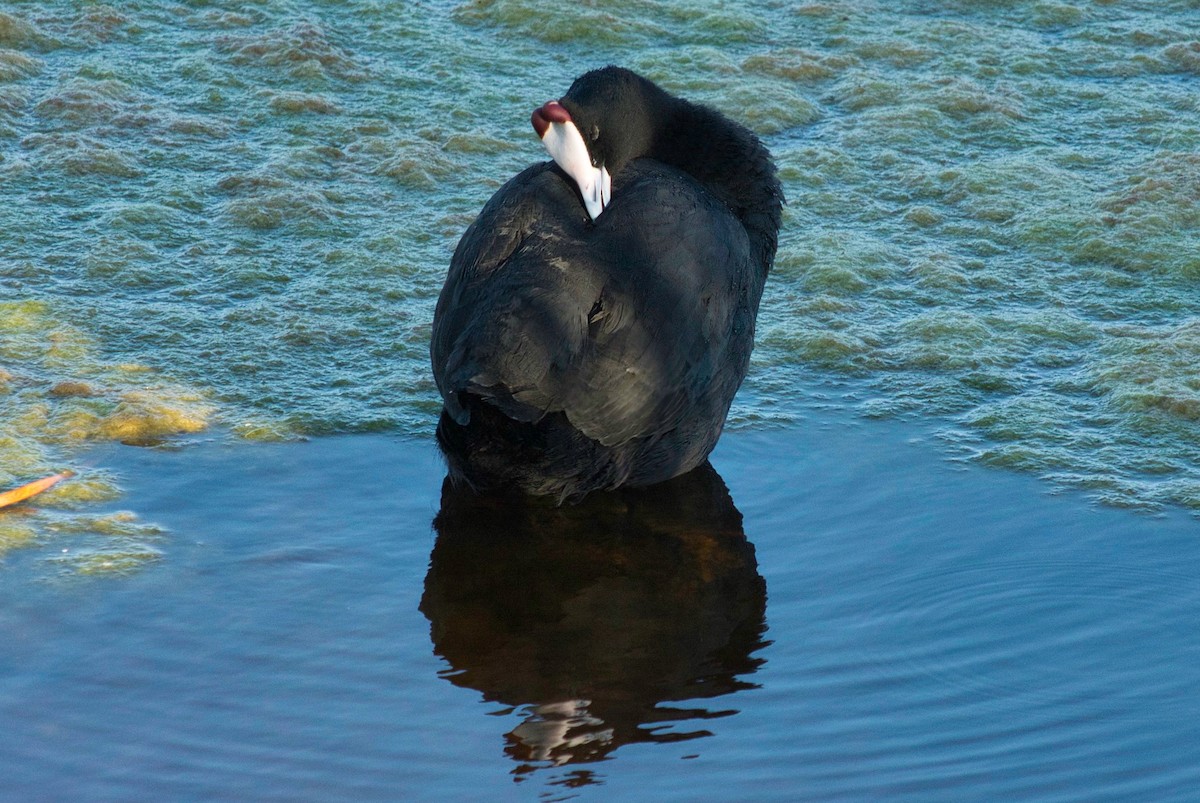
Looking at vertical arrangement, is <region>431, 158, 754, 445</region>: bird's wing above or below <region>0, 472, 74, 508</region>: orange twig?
above

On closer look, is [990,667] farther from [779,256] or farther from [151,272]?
[151,272]

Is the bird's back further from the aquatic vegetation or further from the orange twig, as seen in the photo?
the orange twig

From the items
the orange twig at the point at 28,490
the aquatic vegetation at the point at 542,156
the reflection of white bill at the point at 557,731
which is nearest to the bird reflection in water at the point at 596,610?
the reflection of white bill at the point at 557,731

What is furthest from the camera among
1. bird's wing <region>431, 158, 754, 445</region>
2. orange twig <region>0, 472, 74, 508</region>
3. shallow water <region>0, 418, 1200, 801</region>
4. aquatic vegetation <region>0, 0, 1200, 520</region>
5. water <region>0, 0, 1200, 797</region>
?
aquatic vegetation <region>0, 0, 1200, 520</region>

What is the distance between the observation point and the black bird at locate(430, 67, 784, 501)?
3.80m

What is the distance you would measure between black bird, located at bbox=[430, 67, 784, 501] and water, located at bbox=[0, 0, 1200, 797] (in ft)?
1.09

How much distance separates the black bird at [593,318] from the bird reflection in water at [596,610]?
0.53 ft

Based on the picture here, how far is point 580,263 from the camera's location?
3963 mm

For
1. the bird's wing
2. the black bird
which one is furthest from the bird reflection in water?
the bird's wing

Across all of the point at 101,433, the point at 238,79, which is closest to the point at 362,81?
the point at 238,79

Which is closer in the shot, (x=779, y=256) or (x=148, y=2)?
(x=779, y=256)

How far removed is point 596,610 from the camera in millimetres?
3891

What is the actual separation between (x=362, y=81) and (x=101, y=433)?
10.8ft

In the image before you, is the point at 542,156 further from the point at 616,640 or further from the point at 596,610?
the point at 616,640
